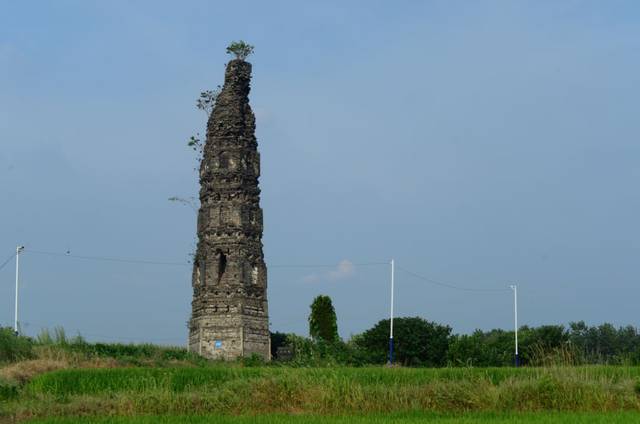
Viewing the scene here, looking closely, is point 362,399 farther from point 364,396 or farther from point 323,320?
point 323,320

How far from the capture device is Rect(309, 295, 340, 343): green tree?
147 feet

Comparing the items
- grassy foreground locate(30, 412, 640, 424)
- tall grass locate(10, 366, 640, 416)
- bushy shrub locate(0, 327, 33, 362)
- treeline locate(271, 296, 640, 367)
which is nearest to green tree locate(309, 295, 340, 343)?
treeline locate(271, 296, 640, 367)

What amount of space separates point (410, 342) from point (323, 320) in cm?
495

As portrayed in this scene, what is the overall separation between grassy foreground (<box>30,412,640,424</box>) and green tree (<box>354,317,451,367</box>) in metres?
24.9

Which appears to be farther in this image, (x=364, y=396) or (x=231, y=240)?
(x=231, y=240)

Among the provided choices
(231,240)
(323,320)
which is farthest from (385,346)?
(231,240)

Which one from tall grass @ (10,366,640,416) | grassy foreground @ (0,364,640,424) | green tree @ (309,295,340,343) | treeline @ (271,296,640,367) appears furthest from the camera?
green tree @ (309,295,340,343)

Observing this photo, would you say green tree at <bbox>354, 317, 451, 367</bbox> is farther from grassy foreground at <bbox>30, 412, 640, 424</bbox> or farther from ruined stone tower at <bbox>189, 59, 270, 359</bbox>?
grassy foreground at <bbox>30, 412, 640, 424</bbox>

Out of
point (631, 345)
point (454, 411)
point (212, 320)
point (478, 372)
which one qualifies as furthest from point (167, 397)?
point (631, 345)

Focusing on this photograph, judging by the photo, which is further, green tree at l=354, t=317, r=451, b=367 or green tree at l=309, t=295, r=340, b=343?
green tree at l=309, t=295, r=340, b=343

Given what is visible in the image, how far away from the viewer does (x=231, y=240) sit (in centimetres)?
4366

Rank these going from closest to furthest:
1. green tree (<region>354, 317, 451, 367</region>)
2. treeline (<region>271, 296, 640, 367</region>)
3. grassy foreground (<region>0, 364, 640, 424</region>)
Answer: grassy foreground (<region>0, 364, 640, 424</region>) < treeline (<region>271, 296, 640, 367</region>) < green tree (<region>354, 317, 451, 367</region>)

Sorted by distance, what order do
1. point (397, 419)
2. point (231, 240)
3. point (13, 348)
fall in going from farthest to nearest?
point (231, 240), point (13, 348), point (397, 419)

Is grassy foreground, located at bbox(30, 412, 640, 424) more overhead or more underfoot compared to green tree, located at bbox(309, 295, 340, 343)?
more underfoot
